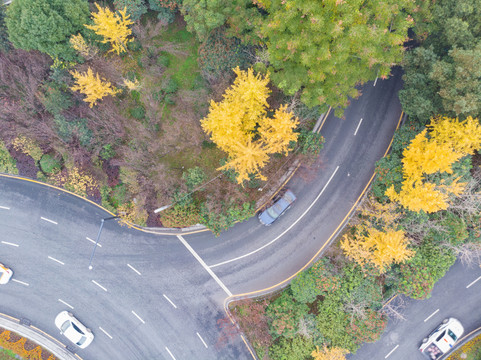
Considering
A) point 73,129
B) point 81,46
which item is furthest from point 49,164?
point 81,46

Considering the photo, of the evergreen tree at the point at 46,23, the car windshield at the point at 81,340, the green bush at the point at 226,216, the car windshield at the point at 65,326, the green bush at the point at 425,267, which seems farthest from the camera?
the car windshield at the point at 81,340

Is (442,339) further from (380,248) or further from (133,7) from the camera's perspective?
(133,7)

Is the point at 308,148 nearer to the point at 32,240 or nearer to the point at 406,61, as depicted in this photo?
the point at 406,61

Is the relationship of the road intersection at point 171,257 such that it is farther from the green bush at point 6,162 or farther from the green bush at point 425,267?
the green bush at point 425,267

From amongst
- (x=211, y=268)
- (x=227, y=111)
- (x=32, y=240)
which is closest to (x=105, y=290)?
(x=32, y=240)

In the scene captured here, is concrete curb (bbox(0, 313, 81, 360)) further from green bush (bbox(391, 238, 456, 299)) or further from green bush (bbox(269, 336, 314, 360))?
green bush (bbox(391, 238, 456, 299))

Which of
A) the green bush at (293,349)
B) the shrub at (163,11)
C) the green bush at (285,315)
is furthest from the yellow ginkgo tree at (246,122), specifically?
the green bush at (293,349)

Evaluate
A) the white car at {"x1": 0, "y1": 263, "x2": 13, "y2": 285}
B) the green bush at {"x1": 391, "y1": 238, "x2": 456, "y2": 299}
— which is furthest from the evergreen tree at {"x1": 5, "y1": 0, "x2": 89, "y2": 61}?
the green bush at {"x1": 391, "y1": 238, "x2": 456, "y2": 299}
